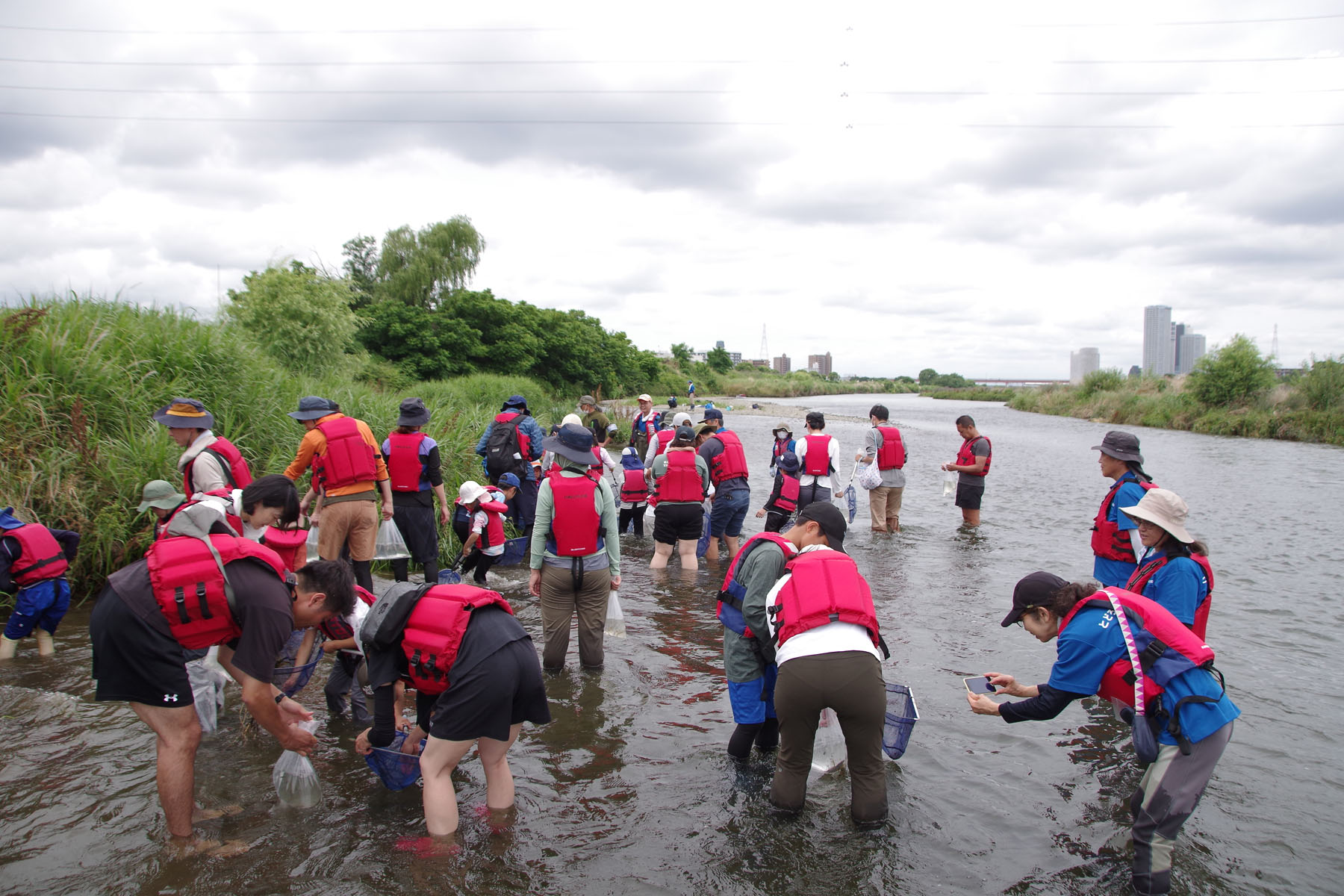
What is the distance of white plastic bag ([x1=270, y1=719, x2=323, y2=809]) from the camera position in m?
3.90

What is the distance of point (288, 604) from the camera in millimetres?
3455

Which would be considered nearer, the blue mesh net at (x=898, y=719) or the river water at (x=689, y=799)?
the river water at (x=689, y=799)

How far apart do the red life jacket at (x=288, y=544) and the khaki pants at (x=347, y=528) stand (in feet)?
5.56

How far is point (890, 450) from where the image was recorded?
461 inches

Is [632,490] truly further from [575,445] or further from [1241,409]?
[1241,409]

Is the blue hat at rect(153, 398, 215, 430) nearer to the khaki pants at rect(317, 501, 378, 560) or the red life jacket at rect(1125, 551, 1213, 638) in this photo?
the khaki pants at rect(317, 501, 378, 560)

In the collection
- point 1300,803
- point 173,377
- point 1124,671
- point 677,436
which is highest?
point 173,377

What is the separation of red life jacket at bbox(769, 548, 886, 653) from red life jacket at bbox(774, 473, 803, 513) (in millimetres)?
6259

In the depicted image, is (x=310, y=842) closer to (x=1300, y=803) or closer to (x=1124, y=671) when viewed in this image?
(x=1124, y=671)

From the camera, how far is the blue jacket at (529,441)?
9.16 meters

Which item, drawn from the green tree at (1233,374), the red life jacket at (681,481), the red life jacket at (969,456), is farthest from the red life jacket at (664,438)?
the green tree at (1233,374)

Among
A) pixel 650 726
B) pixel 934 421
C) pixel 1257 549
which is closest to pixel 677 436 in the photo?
pixel 650 726

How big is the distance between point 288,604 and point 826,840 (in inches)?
118

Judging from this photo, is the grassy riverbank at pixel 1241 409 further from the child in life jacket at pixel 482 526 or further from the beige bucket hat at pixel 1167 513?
the child in life jacket at pixel 482 526
